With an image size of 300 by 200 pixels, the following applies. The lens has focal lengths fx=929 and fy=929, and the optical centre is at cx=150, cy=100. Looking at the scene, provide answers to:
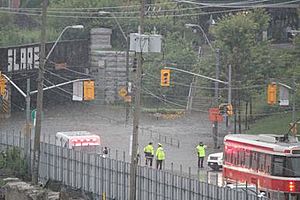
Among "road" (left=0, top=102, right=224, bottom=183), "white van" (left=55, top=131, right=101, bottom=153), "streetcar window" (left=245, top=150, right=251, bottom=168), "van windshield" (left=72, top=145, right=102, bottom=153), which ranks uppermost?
"streetcar window" (left=245, top=150, right=251, bottom=168)

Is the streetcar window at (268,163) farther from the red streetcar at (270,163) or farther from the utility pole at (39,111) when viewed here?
the utility pole at (39,111)

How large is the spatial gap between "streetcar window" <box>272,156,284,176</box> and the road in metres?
22.5

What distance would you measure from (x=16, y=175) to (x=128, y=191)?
399 inches

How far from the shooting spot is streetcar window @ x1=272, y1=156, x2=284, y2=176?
120 ft

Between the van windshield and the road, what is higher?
the van windshield

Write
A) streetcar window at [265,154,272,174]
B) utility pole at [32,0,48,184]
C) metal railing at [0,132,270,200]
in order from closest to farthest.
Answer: metal railing at [0,132,270,200]
streetcar window at [265,154,272,174]
utility pole at [32,0,48,184]

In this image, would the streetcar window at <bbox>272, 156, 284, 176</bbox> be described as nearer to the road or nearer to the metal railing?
the metal railing

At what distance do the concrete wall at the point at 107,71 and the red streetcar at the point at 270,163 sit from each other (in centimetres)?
4863

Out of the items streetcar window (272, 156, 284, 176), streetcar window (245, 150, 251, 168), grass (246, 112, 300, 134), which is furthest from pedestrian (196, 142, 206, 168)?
grass (246, 112, 300, 134)

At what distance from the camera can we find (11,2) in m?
116

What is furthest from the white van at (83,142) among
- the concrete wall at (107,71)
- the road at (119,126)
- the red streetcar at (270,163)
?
the concrete wall at (107,71)

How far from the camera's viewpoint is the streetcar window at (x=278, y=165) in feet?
120

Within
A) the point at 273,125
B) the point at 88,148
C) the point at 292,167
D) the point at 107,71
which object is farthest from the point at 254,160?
the point at 107,71

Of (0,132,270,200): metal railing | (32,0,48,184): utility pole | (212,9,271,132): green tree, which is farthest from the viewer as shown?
(212,9,271,132): green tree
